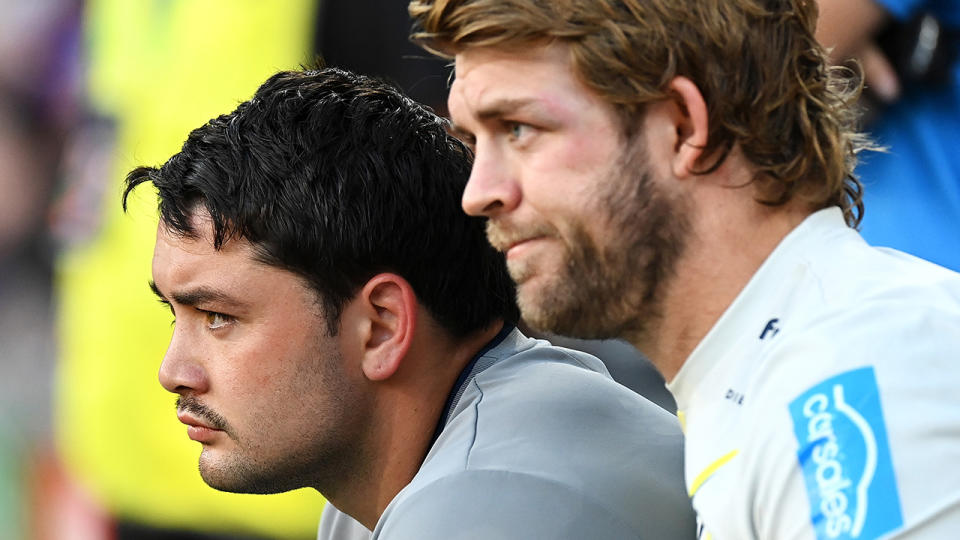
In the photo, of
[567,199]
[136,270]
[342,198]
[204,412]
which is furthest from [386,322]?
[136,270]

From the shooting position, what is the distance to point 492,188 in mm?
1648

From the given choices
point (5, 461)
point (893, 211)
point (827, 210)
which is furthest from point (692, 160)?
point (5, 461)

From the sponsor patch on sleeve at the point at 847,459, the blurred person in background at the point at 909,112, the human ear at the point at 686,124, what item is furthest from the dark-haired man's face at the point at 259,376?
the sponsor patch on sleeve at the point at 847,459

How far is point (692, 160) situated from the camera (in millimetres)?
1563

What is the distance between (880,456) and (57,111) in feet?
12.3

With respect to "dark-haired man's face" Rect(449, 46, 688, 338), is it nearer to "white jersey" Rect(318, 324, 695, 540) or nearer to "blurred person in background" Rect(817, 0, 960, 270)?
"white jersey" Rect(318, 324, 695, 540)

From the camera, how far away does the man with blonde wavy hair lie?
1.47 meters

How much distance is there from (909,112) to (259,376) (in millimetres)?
1147

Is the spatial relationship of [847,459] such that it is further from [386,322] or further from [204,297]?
[204,297]

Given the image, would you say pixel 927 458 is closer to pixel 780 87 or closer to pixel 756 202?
pixel 756 202

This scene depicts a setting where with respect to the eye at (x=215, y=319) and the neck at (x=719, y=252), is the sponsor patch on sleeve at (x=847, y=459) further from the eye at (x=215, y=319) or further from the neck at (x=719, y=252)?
the eye at (x=215, y=319)

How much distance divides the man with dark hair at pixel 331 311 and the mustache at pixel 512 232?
1.41ft

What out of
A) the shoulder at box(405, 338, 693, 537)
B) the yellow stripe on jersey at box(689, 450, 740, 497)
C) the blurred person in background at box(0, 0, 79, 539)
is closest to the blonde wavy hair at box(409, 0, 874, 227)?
the yellow stripe on jersey at box(689, 450, 740, 497)

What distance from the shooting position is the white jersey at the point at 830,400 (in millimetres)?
1227
